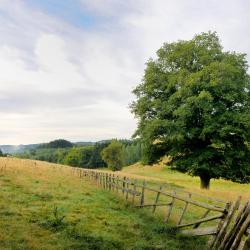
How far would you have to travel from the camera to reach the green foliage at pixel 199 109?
2875 cm

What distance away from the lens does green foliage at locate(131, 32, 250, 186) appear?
28.8 meters

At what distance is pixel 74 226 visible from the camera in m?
13.7

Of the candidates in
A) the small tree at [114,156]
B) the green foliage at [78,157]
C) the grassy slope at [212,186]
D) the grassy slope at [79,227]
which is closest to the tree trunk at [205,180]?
the grassy slope at [212,186]

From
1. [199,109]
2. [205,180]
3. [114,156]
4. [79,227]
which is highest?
[199,109]

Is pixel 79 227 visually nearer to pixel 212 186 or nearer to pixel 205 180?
pixel 205 180

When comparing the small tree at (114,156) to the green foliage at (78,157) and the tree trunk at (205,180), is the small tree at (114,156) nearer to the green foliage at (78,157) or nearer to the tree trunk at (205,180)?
the green foliage at (78,157)

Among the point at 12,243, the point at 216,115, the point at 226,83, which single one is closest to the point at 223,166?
the point at 216,115

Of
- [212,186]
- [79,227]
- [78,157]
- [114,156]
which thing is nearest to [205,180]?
[79,227]

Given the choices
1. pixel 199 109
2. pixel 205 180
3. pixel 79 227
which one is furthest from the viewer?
pixel 205 180

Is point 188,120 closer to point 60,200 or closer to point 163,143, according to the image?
point 163,143

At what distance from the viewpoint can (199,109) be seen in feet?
96.2

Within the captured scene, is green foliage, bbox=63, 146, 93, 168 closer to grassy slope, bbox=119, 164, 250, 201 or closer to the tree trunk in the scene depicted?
grassy slope, bbox=119, 164, 250, 201

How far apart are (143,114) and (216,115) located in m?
6.59

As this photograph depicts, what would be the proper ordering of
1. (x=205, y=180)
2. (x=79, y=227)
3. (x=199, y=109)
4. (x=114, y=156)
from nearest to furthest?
(x=79, y=227)
(x=199, y=109)
(x=205, y=180)
(x=114, y=156)
